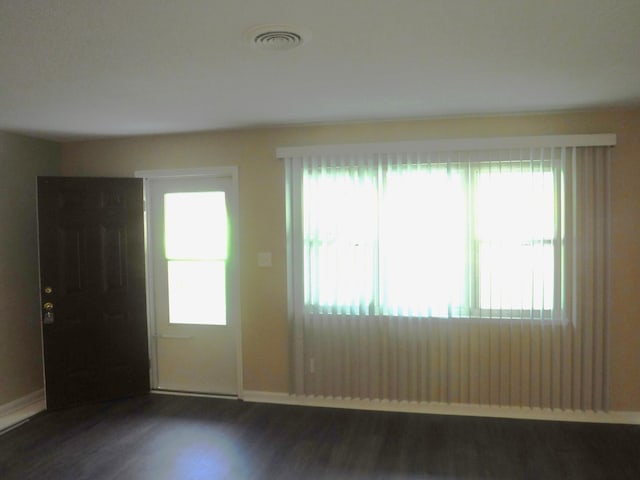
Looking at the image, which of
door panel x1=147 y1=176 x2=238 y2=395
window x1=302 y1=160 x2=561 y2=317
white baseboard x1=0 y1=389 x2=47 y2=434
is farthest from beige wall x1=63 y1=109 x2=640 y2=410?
white baseboard x1=0 y1=389 x2=47 y2=434

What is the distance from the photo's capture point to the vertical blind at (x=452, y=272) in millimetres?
3305

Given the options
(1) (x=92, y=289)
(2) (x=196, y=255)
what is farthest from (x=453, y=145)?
(1) (x=92, y=289)

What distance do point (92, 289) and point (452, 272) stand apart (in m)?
3.13

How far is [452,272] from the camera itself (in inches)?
136

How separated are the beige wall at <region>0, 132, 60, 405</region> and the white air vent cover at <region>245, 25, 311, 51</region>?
2985mm

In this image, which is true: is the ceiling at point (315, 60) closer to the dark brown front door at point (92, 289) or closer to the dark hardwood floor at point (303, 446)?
the dark brown front door at point (92, 289)

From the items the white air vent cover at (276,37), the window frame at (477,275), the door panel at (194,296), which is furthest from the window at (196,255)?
the white air vent cover at (276,37)

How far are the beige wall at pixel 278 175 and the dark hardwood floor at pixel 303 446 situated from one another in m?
0.49

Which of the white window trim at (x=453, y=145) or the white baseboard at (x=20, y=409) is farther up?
the white window trim at (x=453, y=145)

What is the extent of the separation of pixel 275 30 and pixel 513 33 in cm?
105

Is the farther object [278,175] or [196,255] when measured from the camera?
[196,255]

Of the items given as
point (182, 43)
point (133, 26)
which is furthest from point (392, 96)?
point (133, 26)

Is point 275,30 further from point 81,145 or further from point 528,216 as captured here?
point 81,145

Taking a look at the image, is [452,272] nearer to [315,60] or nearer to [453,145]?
[453,145]
